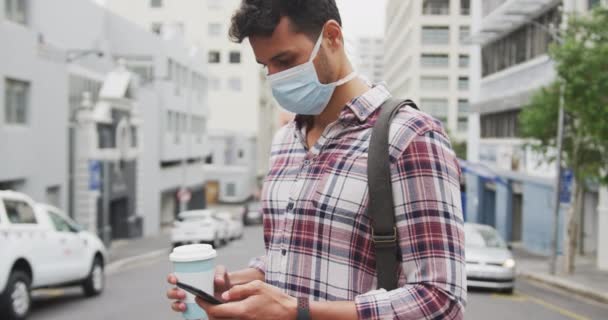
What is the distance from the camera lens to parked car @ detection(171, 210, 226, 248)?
27.6m

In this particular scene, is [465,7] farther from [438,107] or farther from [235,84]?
[235,84]

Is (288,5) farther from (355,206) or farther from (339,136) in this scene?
(355,206)

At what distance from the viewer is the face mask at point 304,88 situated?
2164 mm

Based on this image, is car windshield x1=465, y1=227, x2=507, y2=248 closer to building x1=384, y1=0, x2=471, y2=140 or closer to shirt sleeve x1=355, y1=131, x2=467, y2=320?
shirt sleeve x1=355, y1=131, x2=467, y2=320

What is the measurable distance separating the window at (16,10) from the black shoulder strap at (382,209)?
66.5ft

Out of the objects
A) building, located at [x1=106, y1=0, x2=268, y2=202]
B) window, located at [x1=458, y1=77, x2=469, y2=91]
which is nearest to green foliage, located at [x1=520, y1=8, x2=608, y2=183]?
window, located at [x1=458, y1=77, x2=469, y2=91]

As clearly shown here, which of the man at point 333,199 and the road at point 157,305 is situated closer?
the man at point 333,199

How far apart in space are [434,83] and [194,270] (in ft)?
222

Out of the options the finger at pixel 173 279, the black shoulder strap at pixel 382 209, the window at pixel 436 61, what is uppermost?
the window at pixel 436 61

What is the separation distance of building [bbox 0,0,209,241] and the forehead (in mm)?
18768

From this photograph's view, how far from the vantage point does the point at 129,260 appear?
23203 mm

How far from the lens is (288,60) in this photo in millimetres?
2176

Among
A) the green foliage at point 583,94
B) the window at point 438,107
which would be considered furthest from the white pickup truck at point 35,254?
the window at point 438,107

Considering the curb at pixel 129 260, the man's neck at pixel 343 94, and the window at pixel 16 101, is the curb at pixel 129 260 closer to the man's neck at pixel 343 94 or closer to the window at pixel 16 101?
the window at pixel 16 101
